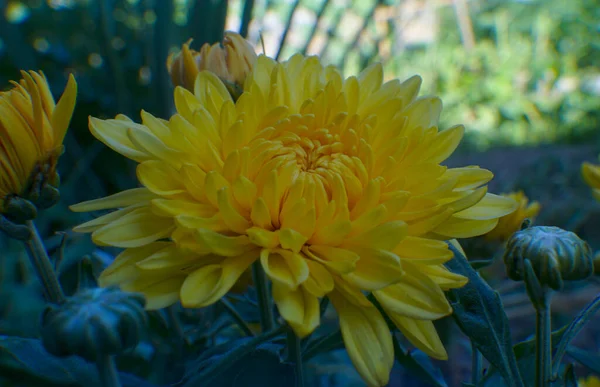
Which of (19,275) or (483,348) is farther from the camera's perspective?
(19,275)

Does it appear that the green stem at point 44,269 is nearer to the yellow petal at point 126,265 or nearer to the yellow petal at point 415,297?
the yellow petal at point 126,265

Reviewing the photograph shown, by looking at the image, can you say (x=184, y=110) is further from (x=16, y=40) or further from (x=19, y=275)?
(x=16, y=40)

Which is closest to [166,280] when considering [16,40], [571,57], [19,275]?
[19,275]

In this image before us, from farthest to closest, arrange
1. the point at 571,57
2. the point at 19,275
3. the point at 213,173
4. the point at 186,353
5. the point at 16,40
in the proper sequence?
1. the point at 571,57
2. the point at 16,40
3. the point at 19,275
4. the point at 186,353
5. the point at 213,173

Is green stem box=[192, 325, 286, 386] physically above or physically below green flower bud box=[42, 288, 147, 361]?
below

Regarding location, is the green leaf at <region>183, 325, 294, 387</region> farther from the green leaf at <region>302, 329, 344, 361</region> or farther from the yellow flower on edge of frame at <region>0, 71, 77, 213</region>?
the yellow flower on edge of frame at <region>0, 71, 77, 213</region>

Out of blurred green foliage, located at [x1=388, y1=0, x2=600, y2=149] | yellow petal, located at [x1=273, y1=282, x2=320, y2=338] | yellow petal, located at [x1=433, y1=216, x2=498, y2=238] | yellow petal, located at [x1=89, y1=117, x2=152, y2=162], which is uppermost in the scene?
yellow petal, located at [x1=89, y1=117, x2=152, y2=162]

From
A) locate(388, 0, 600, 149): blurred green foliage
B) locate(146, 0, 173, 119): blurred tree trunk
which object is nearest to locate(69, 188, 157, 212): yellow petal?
locate(146, 0, 173, 119): blurred tree trunk
